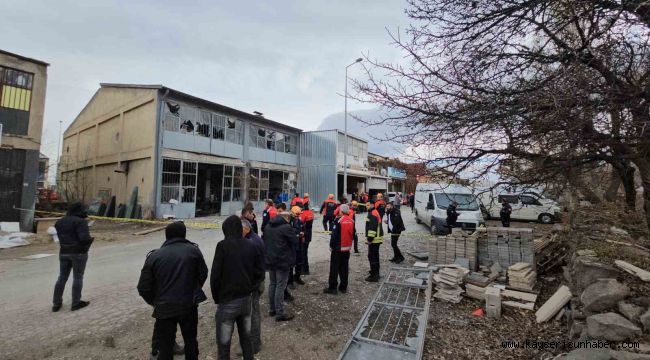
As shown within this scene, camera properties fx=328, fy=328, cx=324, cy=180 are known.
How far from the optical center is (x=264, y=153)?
24438 millimetres

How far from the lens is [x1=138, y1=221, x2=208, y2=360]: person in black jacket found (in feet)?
11.0

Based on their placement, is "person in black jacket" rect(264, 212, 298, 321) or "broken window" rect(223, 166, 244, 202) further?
"broken window" rect(223, 166, 244, 202)

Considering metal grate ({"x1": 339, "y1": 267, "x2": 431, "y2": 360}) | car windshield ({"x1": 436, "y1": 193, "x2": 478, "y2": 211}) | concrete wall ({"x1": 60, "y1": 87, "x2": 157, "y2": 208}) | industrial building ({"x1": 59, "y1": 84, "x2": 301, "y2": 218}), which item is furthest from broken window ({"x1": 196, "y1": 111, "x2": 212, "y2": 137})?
metal grate ({"x1": 339, "y1": 267, "x2": 431, "y2": 360})

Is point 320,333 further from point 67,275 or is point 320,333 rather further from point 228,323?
point 67,275

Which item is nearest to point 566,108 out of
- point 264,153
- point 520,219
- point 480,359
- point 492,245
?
point 480,359

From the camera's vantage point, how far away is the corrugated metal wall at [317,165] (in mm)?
26703

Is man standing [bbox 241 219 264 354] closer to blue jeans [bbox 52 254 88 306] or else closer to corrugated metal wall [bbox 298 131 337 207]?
blue jeans [bbox 52 254 88 306]

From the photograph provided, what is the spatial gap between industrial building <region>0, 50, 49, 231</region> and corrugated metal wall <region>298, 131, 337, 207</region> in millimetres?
17503

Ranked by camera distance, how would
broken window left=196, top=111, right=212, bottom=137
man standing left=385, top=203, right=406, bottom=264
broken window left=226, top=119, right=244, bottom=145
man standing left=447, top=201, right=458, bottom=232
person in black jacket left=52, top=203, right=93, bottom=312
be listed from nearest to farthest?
1. person in black jacket left=52, top=203, right=93, bottom=312
2. man standing left=385, top=203, right=406, bottom=264
3. man standing left=447, top=201, right=458, bottom=232
4. broken window left=196, top=111, right=212, bottom=137
5. broken window left=226, top=119, right=244, bottom=145

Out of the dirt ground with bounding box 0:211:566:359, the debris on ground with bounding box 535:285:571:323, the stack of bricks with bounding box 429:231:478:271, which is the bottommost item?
the dirt ground with bounding box 0:211:566:359

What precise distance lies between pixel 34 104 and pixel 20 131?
3.90 ft

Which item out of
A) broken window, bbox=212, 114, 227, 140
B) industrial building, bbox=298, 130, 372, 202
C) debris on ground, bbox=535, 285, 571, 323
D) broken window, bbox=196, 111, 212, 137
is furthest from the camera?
industrial building, bbox=298, 130, 372, 202

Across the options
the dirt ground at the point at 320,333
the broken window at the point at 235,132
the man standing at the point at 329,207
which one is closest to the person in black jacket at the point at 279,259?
the dirt ground at the point at 320,333

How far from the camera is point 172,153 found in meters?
18.0
